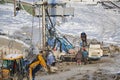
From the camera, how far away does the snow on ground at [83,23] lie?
1278 inches

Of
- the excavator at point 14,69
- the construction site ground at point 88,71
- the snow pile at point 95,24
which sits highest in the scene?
the snow pile at point 95,24

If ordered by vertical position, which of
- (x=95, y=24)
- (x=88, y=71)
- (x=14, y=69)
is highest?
(x=95, y=24)

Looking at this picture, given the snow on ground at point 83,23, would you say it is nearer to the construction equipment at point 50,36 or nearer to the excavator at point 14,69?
the construction equipment at point 50,36

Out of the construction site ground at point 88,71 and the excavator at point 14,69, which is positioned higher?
the excavator at point 14,69

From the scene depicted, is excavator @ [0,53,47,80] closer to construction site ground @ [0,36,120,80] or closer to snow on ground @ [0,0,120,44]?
construction site ground @ [0,36,120,80]

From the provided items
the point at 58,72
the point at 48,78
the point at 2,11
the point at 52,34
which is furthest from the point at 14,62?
the point at 2,11

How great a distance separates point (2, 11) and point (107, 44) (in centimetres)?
1155

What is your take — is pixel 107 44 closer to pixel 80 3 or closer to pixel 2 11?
pixel 2 11

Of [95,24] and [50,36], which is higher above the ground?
[95,24]

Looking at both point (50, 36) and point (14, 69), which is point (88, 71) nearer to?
point (14, 69)

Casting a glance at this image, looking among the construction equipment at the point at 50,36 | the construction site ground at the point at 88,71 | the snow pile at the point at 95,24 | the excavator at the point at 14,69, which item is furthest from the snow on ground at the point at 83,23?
the excavator at the point at 14,69

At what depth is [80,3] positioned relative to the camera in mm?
46250

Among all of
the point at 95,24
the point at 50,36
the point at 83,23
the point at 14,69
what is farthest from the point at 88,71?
the point at 95,24

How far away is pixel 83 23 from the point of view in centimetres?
3603
